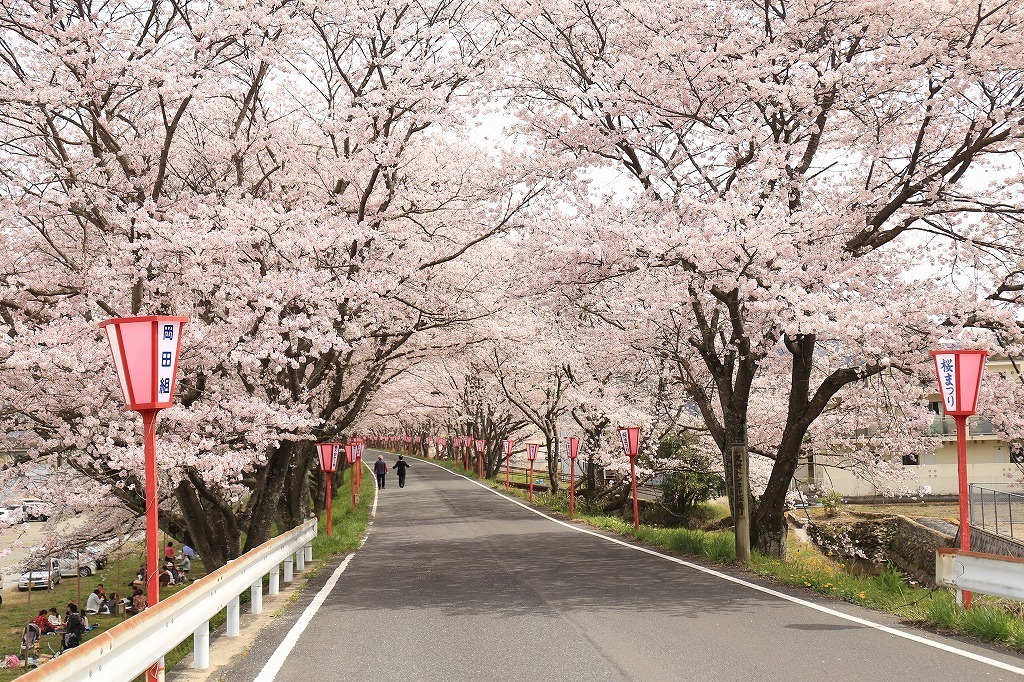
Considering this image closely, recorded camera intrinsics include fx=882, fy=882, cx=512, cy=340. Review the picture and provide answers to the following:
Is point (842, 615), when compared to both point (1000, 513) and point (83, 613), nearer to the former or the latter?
point (1000, 513)

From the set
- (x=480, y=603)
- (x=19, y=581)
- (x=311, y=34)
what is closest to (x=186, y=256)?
(x=311, y=34)

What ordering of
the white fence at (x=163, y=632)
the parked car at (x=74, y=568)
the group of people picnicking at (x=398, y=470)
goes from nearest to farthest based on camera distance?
the white fence at (x=163, y=632), the parked car at (x=74, y=568), the group of people picnicking at (x=398, y=470)

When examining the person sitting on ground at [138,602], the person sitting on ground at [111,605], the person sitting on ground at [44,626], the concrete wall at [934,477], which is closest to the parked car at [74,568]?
the person sitting on ground at [111,605]

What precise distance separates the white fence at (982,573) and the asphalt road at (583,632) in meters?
0.79

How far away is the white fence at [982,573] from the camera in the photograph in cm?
798

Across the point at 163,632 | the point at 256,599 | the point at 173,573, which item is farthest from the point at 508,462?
the point at 163,632

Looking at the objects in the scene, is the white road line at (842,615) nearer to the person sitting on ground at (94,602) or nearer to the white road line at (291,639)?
the white road line at (291,639)

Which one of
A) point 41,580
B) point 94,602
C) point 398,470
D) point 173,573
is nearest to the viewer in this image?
point 94,602

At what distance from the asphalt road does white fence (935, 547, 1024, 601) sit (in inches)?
31.3

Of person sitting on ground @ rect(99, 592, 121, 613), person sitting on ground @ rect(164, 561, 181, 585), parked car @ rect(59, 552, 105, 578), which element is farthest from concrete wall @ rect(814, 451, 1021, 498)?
parked car @ rect(59, 552, 105, 578)

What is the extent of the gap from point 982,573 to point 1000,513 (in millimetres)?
14096

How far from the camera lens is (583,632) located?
8461 millimetres

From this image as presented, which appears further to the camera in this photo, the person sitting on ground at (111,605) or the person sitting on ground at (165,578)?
the person sitting on ground at (165,578)

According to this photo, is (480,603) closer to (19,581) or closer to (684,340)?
(684,340)
